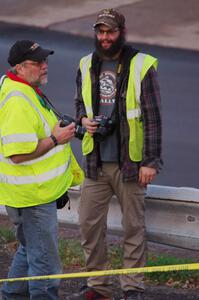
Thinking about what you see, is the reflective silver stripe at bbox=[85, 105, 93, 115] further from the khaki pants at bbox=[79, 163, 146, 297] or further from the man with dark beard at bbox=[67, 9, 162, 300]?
the khaki pants at bbox=[79, 163, 146, 297]

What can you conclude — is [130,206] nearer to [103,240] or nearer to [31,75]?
[103,240]

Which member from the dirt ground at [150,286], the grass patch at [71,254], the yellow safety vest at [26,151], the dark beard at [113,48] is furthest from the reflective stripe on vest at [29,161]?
the grass patch at [71,254]

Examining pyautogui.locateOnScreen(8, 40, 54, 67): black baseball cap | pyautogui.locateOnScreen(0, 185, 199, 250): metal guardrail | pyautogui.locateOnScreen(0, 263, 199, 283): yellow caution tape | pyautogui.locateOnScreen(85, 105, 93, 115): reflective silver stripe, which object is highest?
pyautogui.locateOnScreen(8, 40, 54, 67): black baseball cap

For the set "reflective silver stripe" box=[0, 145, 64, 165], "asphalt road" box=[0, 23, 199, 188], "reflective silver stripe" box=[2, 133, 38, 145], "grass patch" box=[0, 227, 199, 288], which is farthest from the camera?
"asphalt road" box=[0, 23, 199, 188]

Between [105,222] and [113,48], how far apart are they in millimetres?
1131

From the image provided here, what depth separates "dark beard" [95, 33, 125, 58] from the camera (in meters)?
5.65

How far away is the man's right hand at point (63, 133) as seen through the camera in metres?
5.23

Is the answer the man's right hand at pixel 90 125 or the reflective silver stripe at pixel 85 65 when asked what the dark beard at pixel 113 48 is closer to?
A: the reflective silver stripe at pixel 85 65

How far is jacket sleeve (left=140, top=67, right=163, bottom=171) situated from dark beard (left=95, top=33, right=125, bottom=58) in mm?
253

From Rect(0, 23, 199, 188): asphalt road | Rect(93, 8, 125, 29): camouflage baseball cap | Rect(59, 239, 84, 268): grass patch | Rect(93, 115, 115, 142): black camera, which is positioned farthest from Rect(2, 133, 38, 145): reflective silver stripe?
Rect(0, 23, 199, 188): asphalt road

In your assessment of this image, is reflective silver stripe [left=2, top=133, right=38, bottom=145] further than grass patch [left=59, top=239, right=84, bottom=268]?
No

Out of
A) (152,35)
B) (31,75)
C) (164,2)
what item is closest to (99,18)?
(31,75)

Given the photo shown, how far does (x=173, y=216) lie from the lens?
19.3 feet

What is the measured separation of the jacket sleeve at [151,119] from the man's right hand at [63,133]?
1.75 feet
